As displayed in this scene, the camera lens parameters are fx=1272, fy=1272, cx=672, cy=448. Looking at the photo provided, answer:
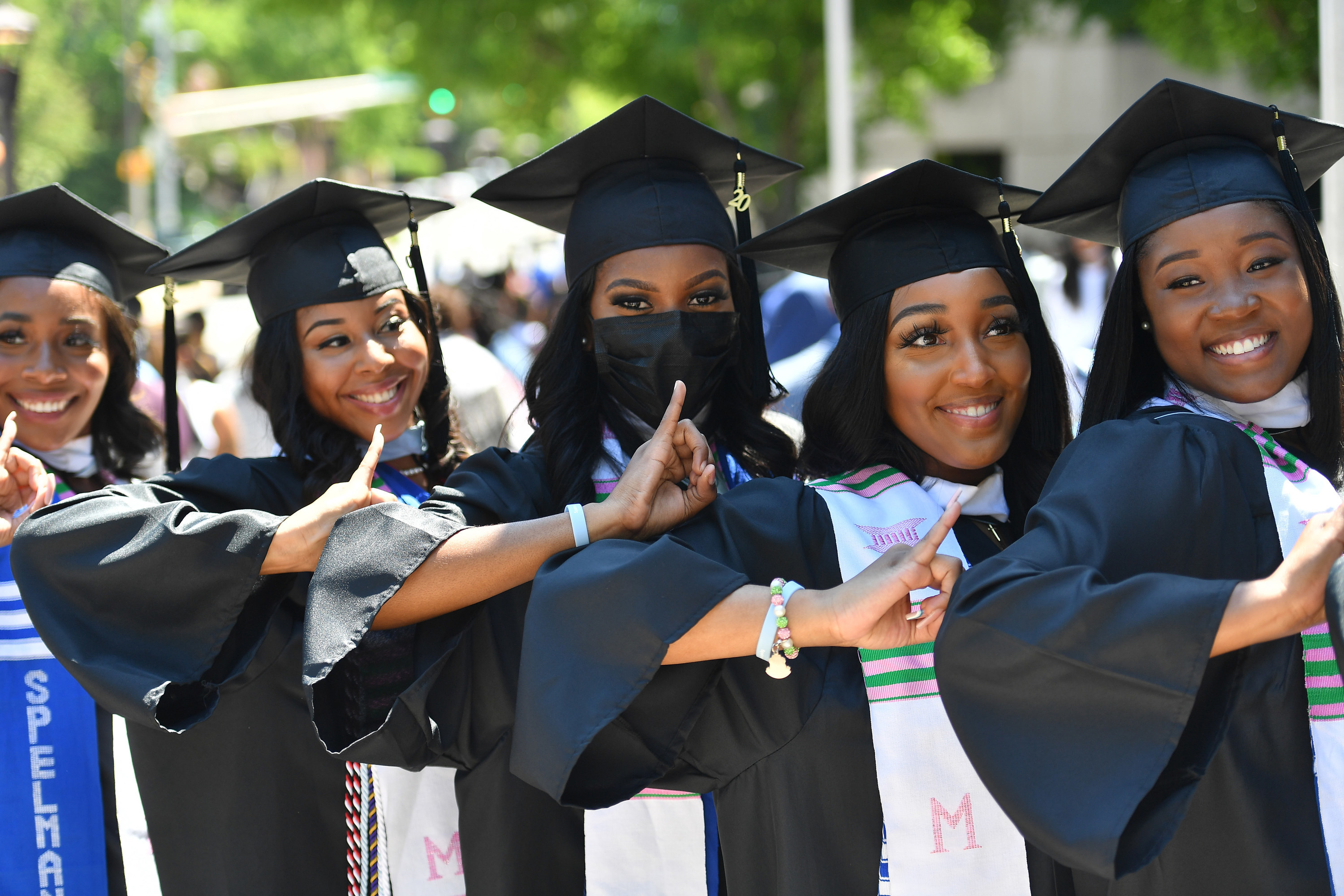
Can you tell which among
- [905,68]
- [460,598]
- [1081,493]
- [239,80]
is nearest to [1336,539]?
[1081,493]

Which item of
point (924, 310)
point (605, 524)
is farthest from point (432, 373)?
point (924, 310)

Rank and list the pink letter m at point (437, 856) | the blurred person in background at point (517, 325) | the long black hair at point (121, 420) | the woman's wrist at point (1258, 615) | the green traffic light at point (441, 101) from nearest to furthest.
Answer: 1. the woman's wrist at point (1258, 615)
2. the pink letter m at point (437, 856)
3. the long black hair at point (121, 420)
4. the blurred person in background at point (517, 325)
5. the green traffic light at point (441, 101)

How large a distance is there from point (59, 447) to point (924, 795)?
2406 millimetres

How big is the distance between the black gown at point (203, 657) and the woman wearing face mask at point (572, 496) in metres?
0.30

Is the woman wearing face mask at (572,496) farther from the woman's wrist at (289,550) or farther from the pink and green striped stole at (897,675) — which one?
the pink and green striped stole at (897,675)

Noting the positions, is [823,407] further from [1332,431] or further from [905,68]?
[905,68]

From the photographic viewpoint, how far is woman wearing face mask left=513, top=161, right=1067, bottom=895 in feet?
7.01

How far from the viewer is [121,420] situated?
3.52 meters

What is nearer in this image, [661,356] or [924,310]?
[924,310]

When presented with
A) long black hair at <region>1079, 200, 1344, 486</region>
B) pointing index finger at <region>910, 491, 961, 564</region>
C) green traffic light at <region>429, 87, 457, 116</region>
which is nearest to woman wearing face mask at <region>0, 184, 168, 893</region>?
pointing index finger at <region>910, 491, 961, 564</region>

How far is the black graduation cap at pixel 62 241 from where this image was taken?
3230 millimetres

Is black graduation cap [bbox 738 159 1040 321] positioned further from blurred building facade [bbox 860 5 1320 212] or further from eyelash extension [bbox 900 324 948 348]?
blurred building facade [bbox 860 5 1320 212]

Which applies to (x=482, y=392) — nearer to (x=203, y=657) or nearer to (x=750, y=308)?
(x=750, y=308)

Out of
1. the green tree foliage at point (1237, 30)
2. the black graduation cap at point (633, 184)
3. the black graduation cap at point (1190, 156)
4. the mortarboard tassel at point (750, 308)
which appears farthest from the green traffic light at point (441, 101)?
the black graduation cap at point (1190, 156)
